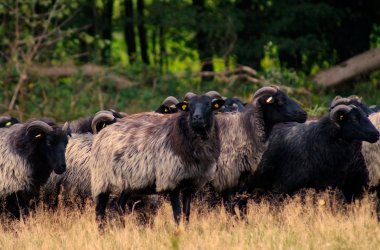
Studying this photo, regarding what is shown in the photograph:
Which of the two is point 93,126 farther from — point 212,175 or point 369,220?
point 369,220

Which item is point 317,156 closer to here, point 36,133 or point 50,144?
point 50,144

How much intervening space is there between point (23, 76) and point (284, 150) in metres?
12.0

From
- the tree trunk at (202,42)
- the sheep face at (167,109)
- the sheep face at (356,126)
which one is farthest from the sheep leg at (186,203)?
the tree trunk at (202,42)

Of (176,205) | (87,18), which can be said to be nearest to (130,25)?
(87,18)

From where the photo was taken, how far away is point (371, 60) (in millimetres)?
28016

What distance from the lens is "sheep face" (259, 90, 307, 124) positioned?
15.0 m

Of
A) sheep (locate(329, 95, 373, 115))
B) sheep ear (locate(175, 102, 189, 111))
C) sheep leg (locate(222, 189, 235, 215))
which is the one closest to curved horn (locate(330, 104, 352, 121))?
sheep (locate(329, 95, 373, 115))

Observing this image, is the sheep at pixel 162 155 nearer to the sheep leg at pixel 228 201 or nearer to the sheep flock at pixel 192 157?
the sheep flock at pixel 192 157

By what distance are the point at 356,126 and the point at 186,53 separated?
19.8 metres

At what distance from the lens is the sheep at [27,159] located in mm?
13664

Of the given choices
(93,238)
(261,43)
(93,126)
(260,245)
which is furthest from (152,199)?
(261,43)

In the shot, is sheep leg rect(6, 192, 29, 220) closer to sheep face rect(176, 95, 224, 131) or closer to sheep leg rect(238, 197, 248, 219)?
A: sheep face rect(176, 95, 224, 131)

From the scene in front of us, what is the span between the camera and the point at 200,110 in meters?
13.2

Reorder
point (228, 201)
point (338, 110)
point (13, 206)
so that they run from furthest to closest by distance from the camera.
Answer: point (338, 110), point (228, 201), point (13, 206)
